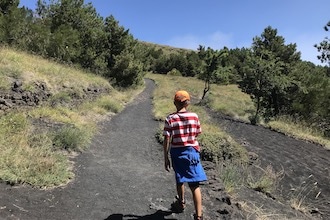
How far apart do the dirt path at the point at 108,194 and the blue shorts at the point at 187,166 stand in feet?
3.21

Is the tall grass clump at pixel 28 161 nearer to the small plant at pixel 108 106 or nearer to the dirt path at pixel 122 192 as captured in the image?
the dirt path at pixel 122 192

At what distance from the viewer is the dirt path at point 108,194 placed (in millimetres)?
5945

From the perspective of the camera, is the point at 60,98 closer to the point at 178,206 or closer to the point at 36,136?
the point at 36,136

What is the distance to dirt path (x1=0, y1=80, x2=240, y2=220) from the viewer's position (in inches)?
234

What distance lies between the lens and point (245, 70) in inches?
1109

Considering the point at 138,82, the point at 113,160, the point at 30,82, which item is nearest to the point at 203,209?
the point at 113,160

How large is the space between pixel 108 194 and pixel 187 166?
82.2 inches

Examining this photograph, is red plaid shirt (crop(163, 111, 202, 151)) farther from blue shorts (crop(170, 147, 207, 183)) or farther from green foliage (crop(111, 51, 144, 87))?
green foliage (crop(111, 51, 144, 87))

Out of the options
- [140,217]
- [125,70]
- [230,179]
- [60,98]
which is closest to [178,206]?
[140,217]

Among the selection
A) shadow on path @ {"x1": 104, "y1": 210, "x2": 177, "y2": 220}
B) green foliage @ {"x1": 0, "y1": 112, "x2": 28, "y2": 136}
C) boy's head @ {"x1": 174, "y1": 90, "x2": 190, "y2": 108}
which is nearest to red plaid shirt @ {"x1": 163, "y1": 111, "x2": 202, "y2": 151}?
boy's head @ {"x1": 174, "y1": 90, "x2": 190, "y2": 108}

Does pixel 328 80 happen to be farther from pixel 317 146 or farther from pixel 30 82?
pixel 30 82

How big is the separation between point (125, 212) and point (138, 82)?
3501 cm

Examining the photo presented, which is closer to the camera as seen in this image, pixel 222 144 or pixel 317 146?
pixel 222 144

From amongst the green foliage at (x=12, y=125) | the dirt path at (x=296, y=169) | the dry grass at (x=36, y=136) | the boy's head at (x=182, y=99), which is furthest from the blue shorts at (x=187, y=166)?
the green foliage at (x=12, y=125)
